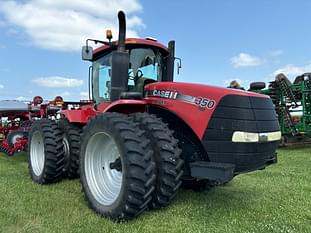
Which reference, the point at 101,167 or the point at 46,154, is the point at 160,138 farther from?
the point at 46,154

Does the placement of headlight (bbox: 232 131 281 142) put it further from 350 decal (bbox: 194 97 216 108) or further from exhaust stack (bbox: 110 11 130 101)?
exhaust stack (bbox: 110 11 130 101)

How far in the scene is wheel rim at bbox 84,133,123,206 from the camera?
416cm

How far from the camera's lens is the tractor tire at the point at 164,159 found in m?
3.63

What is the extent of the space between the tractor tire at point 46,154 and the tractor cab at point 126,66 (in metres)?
0.98

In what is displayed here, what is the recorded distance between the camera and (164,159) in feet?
11.9

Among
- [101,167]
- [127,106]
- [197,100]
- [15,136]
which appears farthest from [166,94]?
[15,136]

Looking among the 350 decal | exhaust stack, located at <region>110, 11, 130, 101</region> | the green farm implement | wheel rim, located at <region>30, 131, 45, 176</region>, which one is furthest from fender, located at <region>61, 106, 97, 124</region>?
the green farm implement

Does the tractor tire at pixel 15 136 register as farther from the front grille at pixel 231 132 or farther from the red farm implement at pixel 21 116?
the front grille at pixel 231 132

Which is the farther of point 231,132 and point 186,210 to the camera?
point 186,210

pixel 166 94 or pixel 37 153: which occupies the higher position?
pixel 166 94

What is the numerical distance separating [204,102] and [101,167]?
160cm

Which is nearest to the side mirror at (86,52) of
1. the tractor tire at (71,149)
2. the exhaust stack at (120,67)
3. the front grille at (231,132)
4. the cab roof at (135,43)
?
the cab roof at (135,43)

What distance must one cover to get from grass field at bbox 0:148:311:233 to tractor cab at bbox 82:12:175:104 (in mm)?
1539

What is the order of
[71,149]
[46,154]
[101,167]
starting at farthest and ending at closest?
[71,149] → [46,154] → [101,167]
